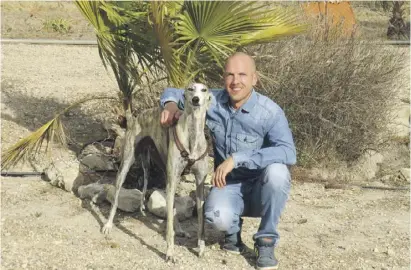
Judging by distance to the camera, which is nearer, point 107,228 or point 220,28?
point 107,228

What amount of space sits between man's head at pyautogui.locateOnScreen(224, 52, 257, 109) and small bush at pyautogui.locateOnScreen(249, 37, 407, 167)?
253 cm

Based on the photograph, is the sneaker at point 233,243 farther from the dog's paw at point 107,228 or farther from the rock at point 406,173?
the rock at point 406,173

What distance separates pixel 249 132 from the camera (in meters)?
4.71

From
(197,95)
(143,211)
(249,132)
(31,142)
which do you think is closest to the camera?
(197,95)

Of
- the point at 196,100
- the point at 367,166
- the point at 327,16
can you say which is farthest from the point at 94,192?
the point at 327,16

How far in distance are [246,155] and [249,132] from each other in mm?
267

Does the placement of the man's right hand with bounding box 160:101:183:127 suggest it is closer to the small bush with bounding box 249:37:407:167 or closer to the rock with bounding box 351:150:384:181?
the small bush with bounding box 249:37:407:167

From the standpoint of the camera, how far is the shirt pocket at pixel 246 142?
15.5 ft

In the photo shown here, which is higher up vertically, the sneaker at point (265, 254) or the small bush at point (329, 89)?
the small bush at point (329, 89)

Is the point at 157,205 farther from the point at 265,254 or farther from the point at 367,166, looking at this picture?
the point at 367,166

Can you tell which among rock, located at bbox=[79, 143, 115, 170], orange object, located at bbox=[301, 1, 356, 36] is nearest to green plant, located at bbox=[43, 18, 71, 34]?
orange object, located at bbox=[301, 1, 356, 36]

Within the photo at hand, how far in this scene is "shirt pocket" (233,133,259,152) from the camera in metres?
4.71

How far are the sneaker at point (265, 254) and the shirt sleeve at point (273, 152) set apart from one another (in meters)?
0.57

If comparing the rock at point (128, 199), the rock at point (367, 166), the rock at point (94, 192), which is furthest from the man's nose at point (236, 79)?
the rock at point (367, 166)
